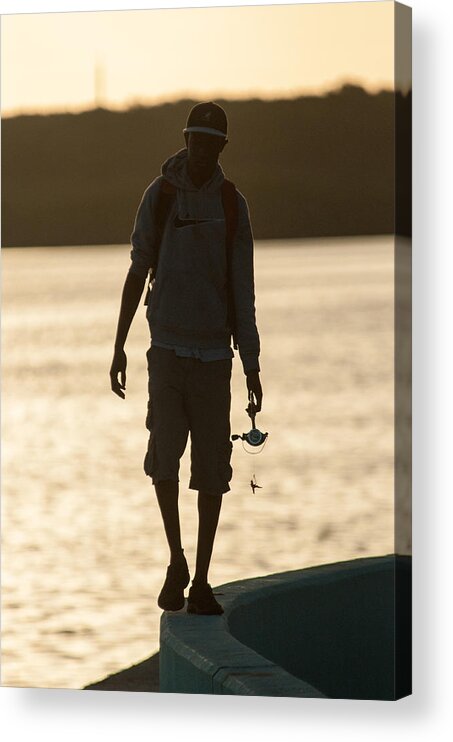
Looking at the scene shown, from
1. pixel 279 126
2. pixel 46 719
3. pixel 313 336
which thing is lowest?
pixel 46 719

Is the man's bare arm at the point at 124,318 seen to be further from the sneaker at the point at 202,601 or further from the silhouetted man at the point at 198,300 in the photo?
the sneaker at the point at 202,601

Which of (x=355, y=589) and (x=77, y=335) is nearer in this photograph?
(x=355, y=589)

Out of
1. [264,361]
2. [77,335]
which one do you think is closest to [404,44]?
[264,361]

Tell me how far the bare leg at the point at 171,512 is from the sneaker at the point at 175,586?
0.13ft

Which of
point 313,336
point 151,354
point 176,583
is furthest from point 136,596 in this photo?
point 313,336

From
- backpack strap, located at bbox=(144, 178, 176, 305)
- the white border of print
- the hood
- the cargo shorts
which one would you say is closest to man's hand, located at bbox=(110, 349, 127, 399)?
the cargo shorts

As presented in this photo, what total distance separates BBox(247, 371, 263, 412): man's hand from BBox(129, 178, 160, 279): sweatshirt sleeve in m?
0.48

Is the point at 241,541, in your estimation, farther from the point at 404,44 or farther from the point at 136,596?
the point at 404,44

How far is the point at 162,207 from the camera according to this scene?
10.5 metres

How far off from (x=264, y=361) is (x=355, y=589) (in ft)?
2.63

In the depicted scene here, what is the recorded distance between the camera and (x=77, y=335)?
453 inches

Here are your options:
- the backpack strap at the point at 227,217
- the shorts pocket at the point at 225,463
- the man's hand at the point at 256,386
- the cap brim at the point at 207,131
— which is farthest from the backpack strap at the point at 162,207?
the shorts pocket at the point at 225,463

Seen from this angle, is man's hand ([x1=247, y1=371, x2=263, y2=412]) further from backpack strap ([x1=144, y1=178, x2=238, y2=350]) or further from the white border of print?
the white border of print

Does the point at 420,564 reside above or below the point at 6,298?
below
